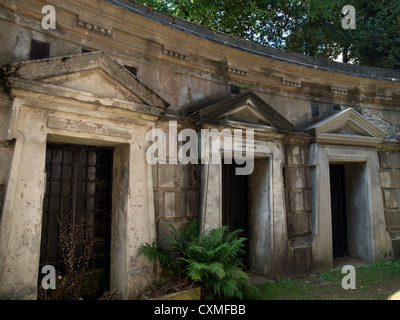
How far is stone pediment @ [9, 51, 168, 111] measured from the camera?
366cm

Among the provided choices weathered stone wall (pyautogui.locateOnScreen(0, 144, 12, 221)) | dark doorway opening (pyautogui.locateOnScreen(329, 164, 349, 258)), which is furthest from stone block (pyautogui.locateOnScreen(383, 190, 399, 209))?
weathered stone wall (pyautogui.locateOnScreen(0, 144, 12, 221))

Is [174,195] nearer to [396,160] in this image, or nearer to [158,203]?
[158,203]

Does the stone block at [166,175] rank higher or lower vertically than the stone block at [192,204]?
higher

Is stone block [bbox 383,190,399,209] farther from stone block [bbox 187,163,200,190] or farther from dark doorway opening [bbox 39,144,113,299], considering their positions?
dark doorway opening [bbox 39,144,113,299]

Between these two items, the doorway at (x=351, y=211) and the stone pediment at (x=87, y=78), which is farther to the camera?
the doorway at (x=351, y=211)

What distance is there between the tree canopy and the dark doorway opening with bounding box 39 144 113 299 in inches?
274

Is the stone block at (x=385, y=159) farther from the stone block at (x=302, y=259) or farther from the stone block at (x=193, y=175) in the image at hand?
the stone block at (x=193, y=175)

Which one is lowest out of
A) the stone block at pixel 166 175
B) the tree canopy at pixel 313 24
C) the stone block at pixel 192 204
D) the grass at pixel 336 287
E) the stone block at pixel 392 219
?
the grass at pixel 336 287

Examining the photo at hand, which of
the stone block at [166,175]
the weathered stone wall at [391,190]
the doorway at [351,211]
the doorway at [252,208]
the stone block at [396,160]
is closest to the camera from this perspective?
the stone block at [166,175]

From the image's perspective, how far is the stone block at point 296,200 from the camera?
21.1 feet

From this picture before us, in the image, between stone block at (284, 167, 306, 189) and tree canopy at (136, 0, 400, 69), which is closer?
stone block at (284, 167, 306, 189)

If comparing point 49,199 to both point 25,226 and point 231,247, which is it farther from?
point 231,247

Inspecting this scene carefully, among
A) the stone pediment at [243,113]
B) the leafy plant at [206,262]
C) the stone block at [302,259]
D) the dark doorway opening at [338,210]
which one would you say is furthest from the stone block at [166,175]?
the dark doorway opening at [338,210]

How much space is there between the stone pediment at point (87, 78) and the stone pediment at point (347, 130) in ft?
12.7
